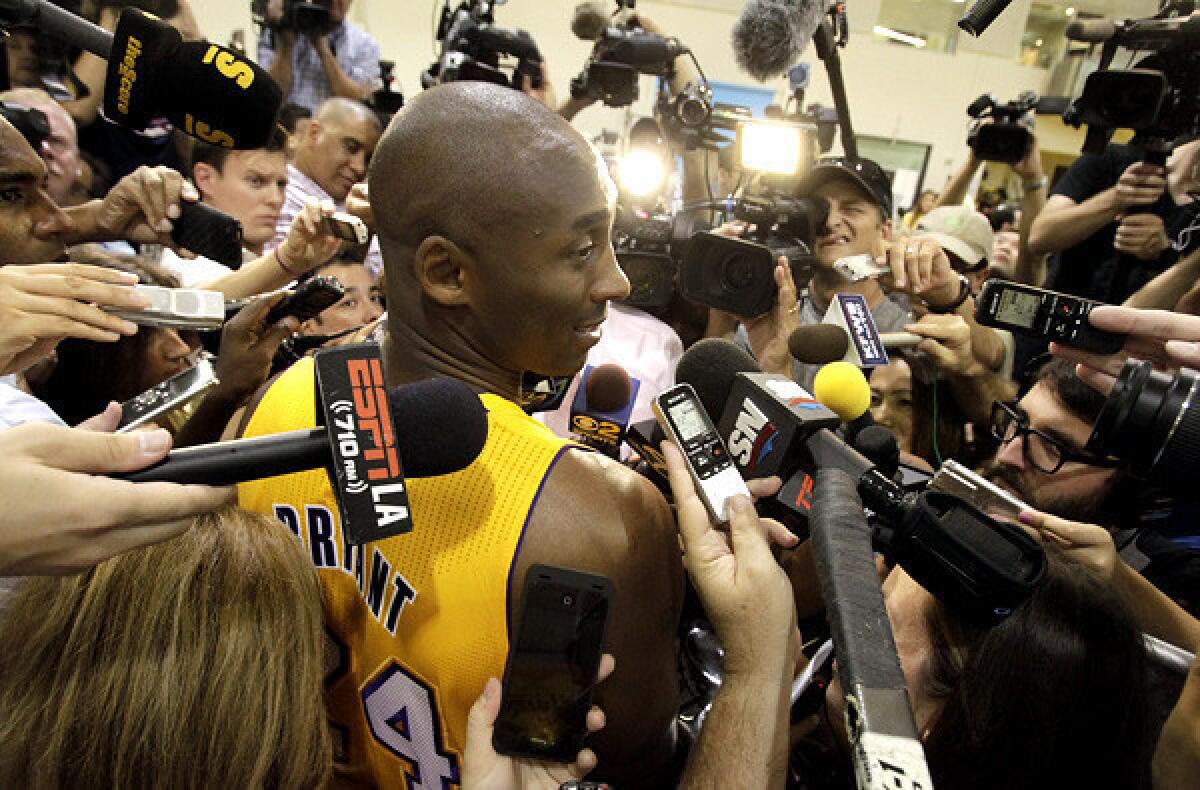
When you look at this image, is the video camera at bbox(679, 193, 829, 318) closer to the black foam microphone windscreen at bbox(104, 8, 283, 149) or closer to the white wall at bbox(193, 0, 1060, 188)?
the black foam microphone windscreen at bbox(104, 8, 283, 149)

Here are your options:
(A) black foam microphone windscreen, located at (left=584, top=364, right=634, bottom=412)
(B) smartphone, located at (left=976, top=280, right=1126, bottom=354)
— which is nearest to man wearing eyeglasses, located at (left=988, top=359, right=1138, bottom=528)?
(B) smartphone, located at (left=976, top=280, right=1126, bottom=354)

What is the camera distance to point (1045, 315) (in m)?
1.34

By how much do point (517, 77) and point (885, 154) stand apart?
10928mm

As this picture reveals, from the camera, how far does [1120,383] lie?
Answer: 0.96m

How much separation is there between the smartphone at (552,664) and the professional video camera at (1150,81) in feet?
8.08

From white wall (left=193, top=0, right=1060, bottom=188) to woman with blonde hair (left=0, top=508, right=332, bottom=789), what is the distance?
31.4 ft

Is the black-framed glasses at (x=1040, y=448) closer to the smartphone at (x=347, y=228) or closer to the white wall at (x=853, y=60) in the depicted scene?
the smartphone at (x=347, y=228)

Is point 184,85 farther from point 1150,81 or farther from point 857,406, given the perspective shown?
point 1150,81

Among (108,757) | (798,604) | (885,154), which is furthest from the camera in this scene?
(885,154)

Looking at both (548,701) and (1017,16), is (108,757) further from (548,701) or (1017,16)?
(1017,16)

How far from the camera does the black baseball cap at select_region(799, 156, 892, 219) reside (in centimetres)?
→ 271

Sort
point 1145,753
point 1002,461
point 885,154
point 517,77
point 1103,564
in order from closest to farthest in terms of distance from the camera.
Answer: point 1145,753 < point 1103,564 < point 1002,461 < point 517,77 < point 885,154

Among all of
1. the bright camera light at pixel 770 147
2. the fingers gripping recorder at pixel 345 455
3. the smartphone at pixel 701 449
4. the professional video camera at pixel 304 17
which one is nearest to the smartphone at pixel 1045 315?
the smartphone at pixel 701 449

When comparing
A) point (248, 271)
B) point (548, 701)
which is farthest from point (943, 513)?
point (248, 271)
